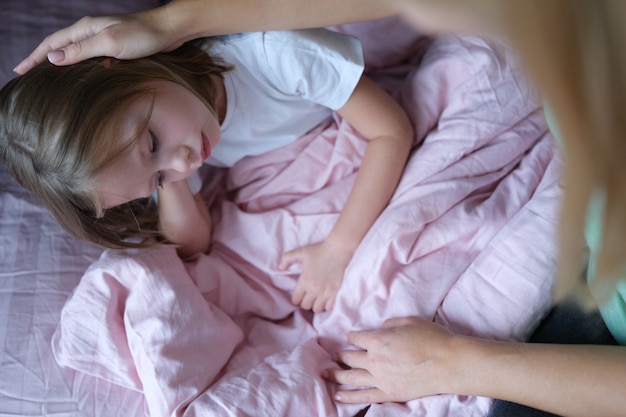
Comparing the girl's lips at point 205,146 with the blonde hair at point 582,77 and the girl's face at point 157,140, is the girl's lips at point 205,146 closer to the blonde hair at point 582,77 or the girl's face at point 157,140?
the girl's face at point 157,140

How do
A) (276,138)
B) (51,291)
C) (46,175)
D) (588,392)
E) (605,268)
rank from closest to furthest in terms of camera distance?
(605,268)
(588,392)
(46,175)
(51,291)
(276,138)

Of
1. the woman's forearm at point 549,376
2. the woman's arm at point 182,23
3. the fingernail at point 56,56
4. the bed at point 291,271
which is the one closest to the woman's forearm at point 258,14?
the woman's arm at point 182,23

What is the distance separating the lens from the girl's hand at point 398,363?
0.83m

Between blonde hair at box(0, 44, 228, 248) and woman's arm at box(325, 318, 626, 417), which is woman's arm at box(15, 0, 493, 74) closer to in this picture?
blonde hair at box(0, 44, 228, 248)

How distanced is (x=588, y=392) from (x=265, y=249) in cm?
55

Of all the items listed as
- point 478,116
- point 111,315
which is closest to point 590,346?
point 478,116

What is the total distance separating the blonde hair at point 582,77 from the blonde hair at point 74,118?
0.59 metres

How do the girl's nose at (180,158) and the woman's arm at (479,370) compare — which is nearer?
the woman's arm at (479,370)

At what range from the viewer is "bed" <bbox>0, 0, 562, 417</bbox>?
2.94ft

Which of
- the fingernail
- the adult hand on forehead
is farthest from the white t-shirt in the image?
the fingernail

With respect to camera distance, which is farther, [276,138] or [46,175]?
[276,138]

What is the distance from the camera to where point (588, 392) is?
728mm

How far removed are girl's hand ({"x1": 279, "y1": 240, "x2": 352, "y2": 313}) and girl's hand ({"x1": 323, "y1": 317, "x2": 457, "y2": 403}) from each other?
107 mm

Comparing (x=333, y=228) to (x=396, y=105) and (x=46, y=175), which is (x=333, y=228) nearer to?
(x=396, y=105)
